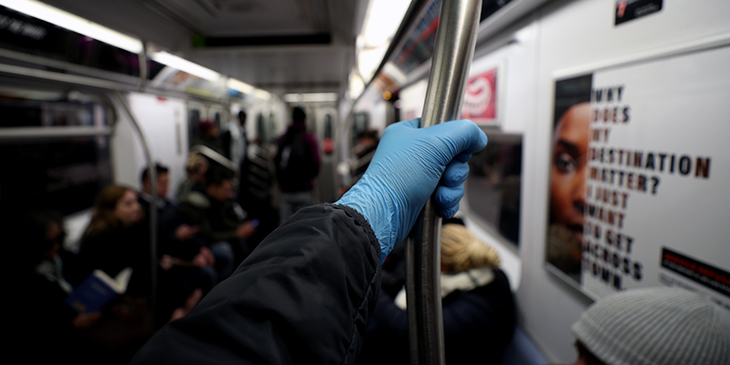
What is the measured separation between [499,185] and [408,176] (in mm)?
1845

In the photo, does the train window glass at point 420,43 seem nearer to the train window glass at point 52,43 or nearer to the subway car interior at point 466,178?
the subway car interior at point 466,178

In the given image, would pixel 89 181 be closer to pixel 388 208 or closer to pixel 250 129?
pixel 388 208

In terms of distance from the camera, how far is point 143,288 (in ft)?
8.74

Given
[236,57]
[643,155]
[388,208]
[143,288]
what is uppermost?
[236,57]

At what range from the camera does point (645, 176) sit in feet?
3.79

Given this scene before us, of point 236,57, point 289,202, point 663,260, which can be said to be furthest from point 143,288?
point 663,260

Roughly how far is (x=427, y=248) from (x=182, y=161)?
593 centimetres

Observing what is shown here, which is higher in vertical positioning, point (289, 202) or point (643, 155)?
A: point (643, 155)

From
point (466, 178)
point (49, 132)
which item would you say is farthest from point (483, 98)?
point (49, 132)

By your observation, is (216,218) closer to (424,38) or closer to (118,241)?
(118,241)

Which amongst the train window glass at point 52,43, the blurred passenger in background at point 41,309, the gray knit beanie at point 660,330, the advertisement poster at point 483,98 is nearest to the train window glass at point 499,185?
the advertisement poster at point 483,98

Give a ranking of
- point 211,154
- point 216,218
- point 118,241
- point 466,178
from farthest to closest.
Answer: point 211,154
point 216,218
point 118,241
point 466,178

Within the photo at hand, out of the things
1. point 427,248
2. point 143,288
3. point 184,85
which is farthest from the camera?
point 184,85

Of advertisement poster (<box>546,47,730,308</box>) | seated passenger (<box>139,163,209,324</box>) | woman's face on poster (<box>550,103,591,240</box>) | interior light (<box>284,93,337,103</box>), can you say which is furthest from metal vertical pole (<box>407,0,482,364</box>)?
interior light (<box>284,93,337,103</box>)
